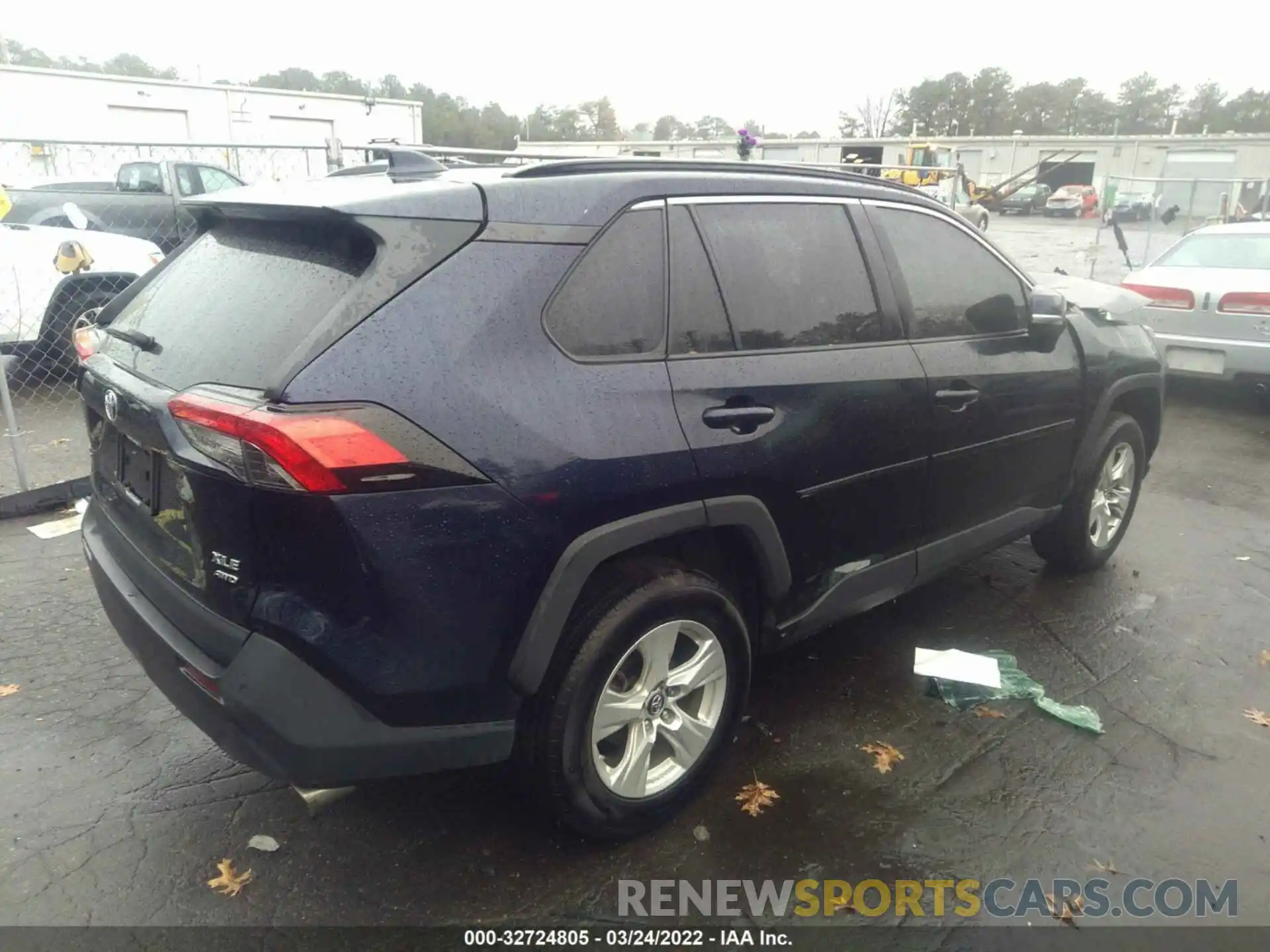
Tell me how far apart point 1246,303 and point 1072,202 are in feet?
134

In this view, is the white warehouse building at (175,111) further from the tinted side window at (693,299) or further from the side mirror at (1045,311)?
the tinted side window at (693,299)

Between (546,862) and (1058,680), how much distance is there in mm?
2307

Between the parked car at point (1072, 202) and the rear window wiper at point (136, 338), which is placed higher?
the rear window wiper at point (136, 338)

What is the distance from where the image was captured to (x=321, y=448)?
2.00m

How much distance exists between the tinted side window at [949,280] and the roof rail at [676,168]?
0.20m

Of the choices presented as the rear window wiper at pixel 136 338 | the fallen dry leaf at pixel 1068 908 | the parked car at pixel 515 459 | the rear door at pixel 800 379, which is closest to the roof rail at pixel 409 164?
the parked car at pixel 515 459

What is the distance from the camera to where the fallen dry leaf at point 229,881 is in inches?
99.0

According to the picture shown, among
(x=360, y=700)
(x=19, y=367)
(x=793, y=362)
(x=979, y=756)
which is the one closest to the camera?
(x=360, y=700)

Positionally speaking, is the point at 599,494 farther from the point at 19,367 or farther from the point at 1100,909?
the point at 19,367

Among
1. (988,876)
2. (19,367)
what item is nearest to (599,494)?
(988,876)

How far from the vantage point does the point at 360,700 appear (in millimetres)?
2154

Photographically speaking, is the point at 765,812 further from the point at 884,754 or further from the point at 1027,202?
the point at 1027,202

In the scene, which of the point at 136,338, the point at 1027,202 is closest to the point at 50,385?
the point at 136,338

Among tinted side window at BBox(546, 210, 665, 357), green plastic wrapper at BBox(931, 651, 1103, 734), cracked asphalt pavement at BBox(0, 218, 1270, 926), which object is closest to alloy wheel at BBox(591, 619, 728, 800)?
cracked asphalt pavement at BBox(0, 218, 1270, 926)
